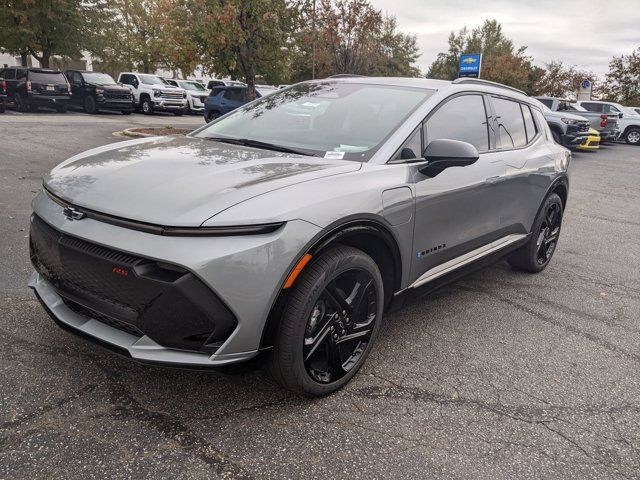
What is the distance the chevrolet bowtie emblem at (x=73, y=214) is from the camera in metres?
2.34

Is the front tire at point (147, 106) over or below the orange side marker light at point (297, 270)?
over

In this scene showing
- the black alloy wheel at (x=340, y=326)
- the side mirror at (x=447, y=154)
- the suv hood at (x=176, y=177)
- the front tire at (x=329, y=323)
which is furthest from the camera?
the side mirror at (x=447, y=154)

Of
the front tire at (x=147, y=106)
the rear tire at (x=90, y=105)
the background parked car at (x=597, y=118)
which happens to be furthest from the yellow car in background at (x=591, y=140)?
the rear tire at (x=90, y=105)

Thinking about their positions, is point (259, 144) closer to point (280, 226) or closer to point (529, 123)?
point (280, 226)

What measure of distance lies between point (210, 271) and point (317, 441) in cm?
95

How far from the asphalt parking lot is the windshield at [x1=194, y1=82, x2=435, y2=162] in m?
1.32

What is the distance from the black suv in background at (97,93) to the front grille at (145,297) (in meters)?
21.7

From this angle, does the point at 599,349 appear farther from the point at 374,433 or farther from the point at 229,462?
the point at 229,462

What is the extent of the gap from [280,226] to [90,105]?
23.1 metres

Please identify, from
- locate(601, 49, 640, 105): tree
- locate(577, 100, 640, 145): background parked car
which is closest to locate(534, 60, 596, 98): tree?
locate(601, 49, 640, 105): tree

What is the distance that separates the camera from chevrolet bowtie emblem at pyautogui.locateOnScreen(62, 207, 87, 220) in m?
2.34

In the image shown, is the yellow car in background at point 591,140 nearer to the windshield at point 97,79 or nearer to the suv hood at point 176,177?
the suv hood at point 176,177

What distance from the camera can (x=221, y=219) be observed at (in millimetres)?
2125

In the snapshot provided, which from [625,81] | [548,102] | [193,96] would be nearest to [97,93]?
[193,96]
